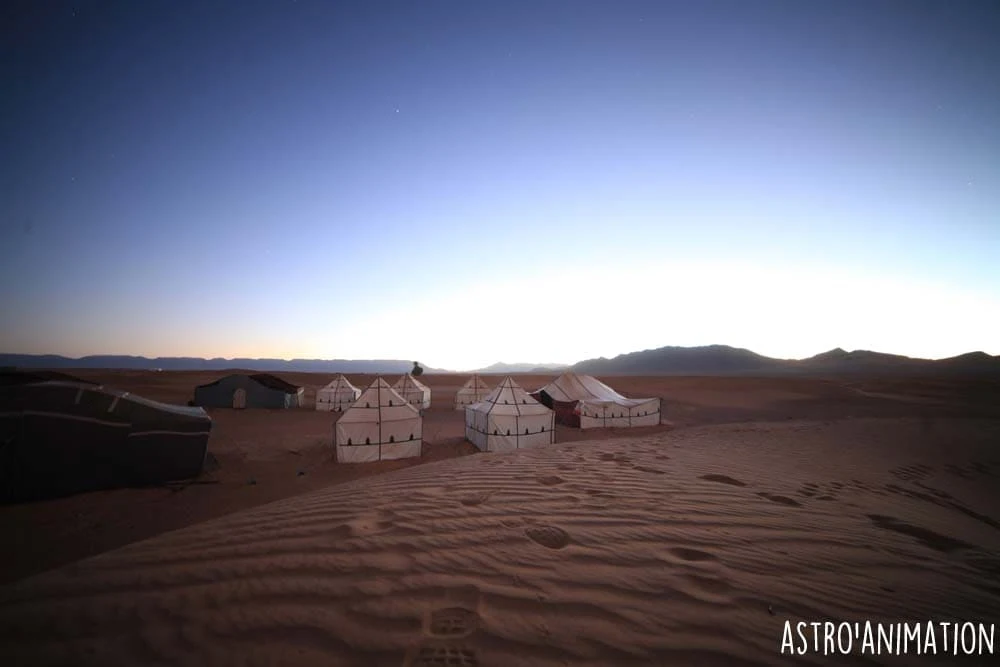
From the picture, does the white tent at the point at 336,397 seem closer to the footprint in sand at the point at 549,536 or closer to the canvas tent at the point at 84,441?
the canvas tent at the point at 84,441

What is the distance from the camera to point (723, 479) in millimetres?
6477

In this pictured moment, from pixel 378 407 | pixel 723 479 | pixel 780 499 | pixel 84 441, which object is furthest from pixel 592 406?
pixel 84 441

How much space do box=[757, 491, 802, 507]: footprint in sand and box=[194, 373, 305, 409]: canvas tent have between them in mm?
30325

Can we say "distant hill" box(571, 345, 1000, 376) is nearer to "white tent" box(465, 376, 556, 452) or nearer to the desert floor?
"white tent" box(465, 376, 556, 452)

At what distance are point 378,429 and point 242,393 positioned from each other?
20529mm

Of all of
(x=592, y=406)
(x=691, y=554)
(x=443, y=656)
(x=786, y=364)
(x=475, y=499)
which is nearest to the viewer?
(x=443, y=656)

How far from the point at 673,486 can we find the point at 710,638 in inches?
140

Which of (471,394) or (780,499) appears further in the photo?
(471,394)

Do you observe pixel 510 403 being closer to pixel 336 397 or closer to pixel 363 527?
pixel 363 527

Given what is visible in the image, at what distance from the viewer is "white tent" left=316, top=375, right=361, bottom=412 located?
92.6ft

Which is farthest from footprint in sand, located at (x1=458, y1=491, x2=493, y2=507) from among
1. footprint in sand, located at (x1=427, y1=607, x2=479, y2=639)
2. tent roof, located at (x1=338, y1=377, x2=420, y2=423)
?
tent roof, located at (x1=338, y1=377, x2=420, y2=423)

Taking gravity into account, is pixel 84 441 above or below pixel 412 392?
above

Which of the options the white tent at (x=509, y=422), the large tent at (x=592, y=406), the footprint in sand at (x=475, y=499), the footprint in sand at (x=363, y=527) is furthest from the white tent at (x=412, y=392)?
the footprint in sand at (x=363, y=527)

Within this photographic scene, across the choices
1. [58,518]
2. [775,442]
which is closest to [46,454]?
[58,518]
